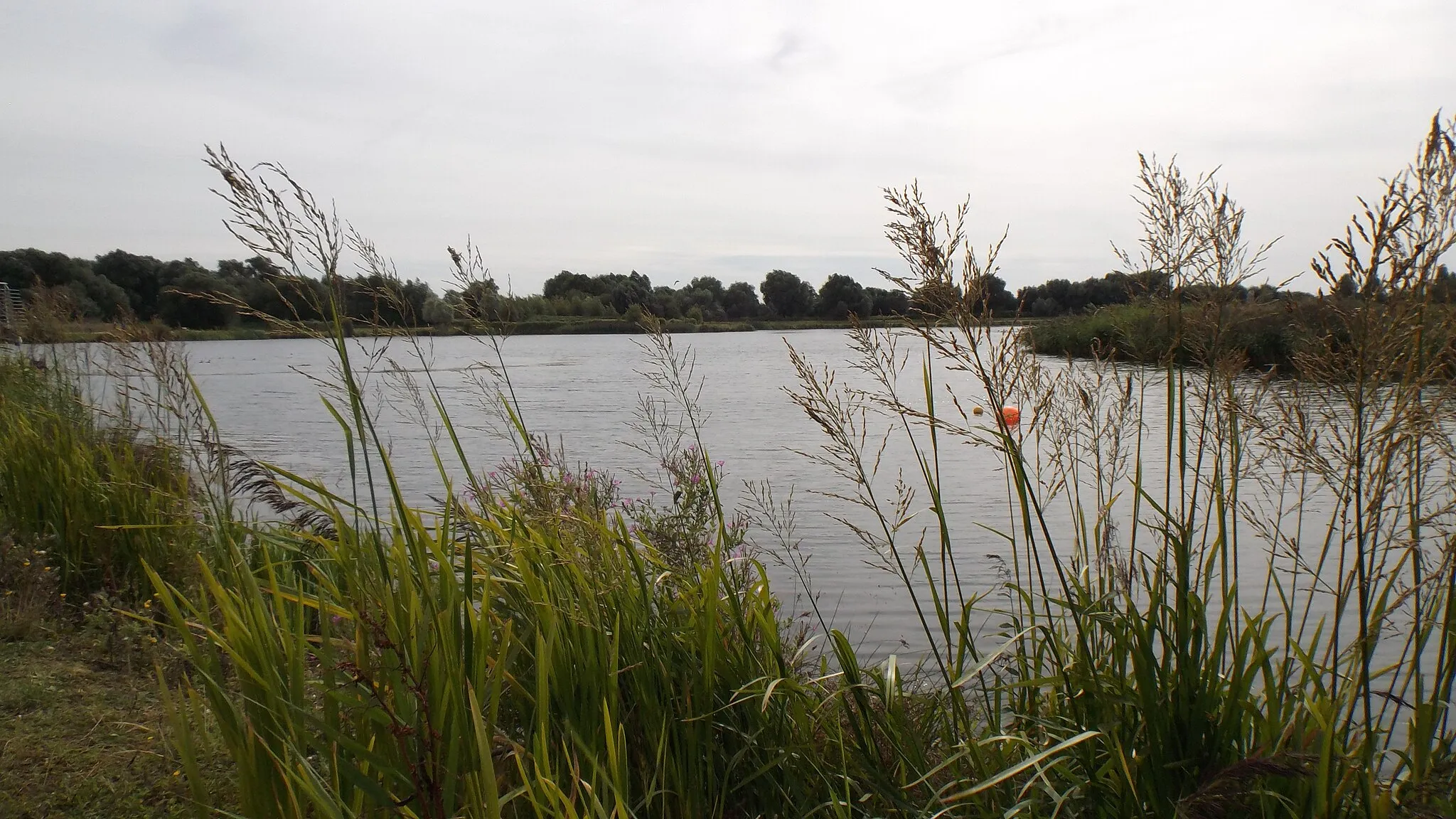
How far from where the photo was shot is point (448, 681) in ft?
5.57

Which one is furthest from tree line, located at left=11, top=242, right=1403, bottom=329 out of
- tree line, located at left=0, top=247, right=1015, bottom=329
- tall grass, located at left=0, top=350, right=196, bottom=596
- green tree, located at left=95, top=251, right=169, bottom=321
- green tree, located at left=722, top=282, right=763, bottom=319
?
green tree, located at left=722, top=282, right=763, bottom=319

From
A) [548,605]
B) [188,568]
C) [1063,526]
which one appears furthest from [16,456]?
[1063,526]

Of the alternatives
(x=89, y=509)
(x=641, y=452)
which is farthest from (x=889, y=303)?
(x=641, y=452)

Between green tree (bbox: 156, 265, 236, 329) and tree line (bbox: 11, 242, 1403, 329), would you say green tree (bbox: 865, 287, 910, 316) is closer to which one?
tree line (bbox: 11, 242, 1403, 329)

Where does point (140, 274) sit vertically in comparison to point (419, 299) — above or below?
above

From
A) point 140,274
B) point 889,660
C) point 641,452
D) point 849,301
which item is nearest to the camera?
point 889,660

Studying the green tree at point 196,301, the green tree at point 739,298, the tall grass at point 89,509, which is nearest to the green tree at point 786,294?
the green tree at point 739,298

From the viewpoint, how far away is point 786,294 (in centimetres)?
5372

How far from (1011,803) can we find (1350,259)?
4.23 feet

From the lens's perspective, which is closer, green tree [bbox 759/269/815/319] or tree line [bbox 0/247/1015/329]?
tree line [bbox 0/247/1015/329]

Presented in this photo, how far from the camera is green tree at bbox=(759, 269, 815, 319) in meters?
53.0

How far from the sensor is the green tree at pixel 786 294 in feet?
174

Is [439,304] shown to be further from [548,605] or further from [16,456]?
[16,456]

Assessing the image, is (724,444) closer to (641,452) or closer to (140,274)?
(641,452)
